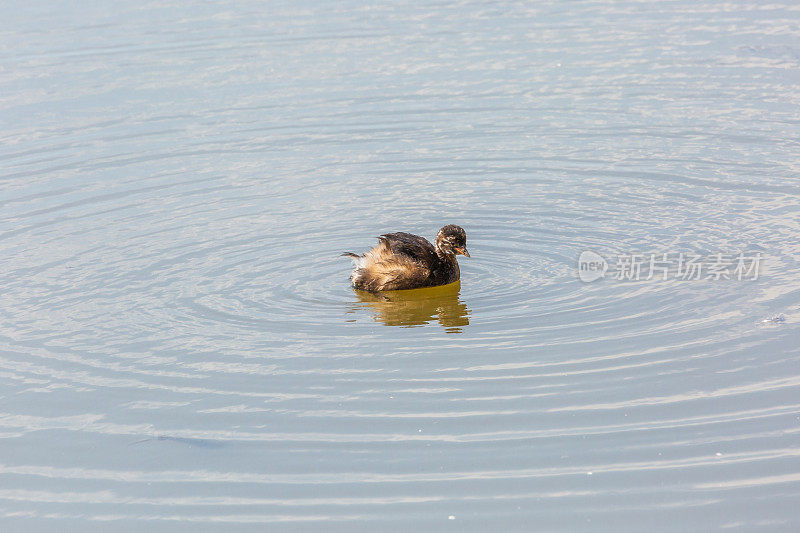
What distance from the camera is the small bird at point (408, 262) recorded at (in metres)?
10.6

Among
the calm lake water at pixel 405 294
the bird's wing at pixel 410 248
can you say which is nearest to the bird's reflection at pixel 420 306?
the calm lake water at pixel 405 294

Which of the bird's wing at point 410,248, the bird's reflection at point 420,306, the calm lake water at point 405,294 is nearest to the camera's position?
the calm lake water at point 405,294

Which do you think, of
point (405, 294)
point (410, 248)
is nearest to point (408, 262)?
point (410, 248)

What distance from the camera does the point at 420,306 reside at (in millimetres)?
10477

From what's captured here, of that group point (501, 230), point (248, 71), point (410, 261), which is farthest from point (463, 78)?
point (410, 261)

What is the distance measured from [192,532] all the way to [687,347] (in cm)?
441

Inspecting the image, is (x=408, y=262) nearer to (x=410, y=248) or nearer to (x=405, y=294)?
(x=410, y=248)

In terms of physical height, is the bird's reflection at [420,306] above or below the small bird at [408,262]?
below

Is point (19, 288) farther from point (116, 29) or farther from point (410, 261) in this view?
point (116, 29)

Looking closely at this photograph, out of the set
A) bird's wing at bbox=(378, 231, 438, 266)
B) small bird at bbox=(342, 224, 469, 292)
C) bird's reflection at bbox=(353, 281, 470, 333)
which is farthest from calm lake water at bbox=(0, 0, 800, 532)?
bird's wing at bbox=(378, 231, 438, 266)

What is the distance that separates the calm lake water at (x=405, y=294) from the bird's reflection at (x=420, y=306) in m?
0.04

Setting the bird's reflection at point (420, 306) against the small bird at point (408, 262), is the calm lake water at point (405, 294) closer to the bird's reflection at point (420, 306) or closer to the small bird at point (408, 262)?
the bird's reflection at point (420, 306)

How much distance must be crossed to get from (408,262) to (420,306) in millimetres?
494

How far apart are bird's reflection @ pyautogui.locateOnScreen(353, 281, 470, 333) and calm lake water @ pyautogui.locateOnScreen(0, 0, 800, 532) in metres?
Result: 0.04
